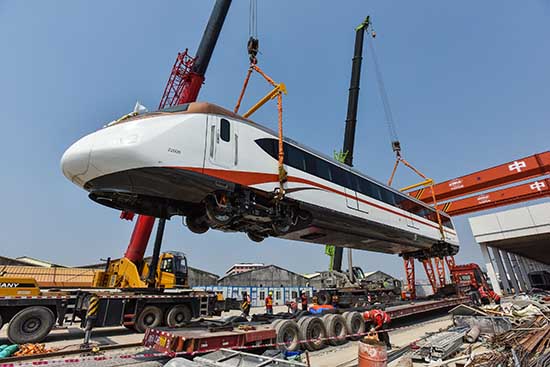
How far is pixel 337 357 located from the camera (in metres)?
6.64

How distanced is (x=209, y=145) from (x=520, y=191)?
21304 mm

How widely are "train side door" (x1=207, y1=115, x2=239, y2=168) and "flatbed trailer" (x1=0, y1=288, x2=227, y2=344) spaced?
5.64m

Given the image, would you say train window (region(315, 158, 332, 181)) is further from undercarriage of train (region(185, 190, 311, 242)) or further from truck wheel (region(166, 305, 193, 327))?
truck wheel (region(166, 305, 193, 327))

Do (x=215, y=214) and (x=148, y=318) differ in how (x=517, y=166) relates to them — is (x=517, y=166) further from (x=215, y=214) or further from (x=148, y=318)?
(x=148, y=318)

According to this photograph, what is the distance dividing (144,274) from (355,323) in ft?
27.1

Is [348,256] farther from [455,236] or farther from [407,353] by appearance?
[407,353]

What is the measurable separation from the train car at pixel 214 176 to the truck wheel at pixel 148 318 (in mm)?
4896

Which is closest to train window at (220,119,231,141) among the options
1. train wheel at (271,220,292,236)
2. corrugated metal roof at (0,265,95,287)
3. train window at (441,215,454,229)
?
train wheel at (271,220,292,236)

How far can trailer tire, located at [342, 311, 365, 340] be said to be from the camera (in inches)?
322

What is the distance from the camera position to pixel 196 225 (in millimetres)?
6926

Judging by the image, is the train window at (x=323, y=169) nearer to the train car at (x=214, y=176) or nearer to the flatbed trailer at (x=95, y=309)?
the train car at (x=214, y=176)

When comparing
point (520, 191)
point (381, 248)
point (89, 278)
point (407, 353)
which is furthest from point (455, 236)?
point (89, 278)

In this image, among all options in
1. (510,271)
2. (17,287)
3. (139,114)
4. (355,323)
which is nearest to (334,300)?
(355,323)

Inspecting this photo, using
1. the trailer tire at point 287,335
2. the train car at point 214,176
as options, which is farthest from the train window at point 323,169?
the trailer tire at point 287,335
